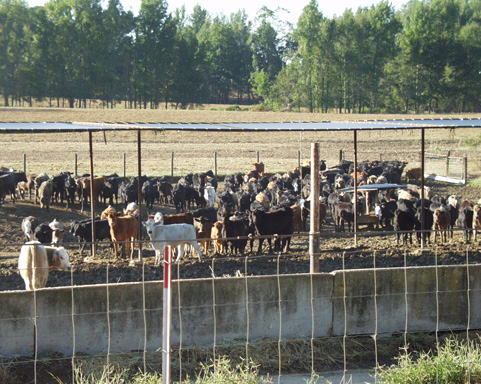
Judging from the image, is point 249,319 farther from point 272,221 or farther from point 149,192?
point 149,192

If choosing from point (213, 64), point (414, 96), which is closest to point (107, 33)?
point (213, 64)

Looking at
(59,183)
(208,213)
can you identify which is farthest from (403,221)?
(59,183)

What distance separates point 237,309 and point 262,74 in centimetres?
8283

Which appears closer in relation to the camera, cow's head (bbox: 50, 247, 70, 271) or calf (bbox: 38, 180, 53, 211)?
cow's head (bbox: 50, 247, 70, 271)

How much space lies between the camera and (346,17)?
83.6m

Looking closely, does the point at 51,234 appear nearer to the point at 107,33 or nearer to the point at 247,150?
the point at 247,150

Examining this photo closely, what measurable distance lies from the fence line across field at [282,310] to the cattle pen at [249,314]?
0.01 meters

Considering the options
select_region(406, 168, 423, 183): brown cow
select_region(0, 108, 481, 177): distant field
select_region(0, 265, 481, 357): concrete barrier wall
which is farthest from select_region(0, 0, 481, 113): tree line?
select_region(0, 265, 481, 357): concrete barrier wall

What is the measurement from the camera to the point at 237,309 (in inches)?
352

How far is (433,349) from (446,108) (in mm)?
74828

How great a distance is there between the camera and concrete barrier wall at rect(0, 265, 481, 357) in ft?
27.5

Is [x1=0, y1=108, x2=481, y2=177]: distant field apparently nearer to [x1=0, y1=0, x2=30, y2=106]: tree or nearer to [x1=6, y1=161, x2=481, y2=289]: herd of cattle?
[x1=6, y1=161, x2=481, y2=289]: herd of cattle

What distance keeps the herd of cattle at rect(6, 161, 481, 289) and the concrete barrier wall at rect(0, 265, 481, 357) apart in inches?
44.1

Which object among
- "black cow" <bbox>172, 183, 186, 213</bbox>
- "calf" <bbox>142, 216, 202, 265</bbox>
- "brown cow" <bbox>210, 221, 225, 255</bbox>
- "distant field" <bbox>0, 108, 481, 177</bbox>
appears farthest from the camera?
"distant field" <bbox>0, 108, 481, 177</bbox>
